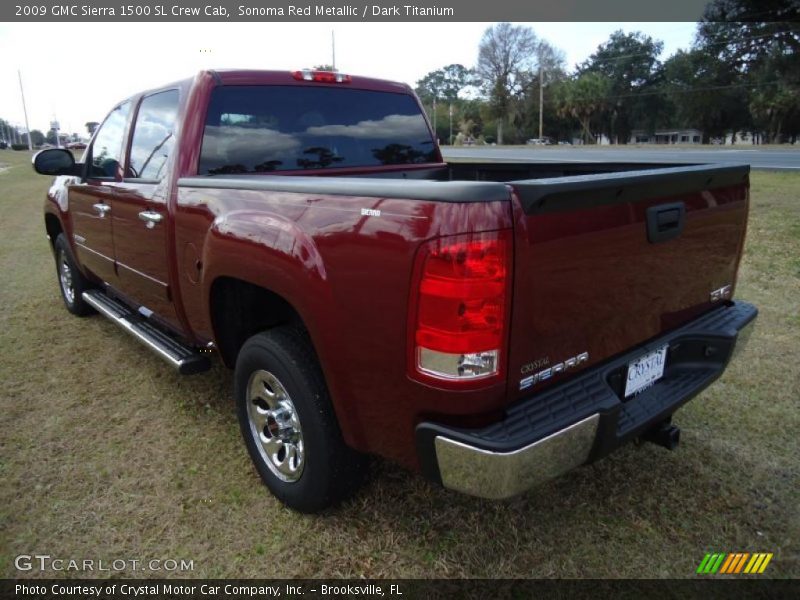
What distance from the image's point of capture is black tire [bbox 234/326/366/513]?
7.63ft

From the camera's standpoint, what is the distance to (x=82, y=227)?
4.54 meters

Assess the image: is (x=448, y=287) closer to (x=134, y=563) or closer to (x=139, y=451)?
(x=134, y=563)

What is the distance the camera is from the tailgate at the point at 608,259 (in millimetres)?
1841

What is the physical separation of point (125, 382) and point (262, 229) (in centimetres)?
232

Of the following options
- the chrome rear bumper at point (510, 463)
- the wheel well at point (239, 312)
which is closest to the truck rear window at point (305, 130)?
the wheel well at point (239, 312)

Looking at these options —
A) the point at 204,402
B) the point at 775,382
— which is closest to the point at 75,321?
the point at 204,402

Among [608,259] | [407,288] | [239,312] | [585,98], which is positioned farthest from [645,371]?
[585,98]

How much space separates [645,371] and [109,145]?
3805mm

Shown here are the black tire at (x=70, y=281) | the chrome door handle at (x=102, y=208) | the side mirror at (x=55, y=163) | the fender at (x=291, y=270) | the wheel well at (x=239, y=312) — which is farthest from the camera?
the black tire at (x=70, y=281)

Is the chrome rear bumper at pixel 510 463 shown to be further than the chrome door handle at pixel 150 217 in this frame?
No

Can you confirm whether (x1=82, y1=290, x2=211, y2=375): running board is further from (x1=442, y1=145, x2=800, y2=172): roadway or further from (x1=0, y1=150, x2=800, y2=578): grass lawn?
(x1=442, y1=145, x2=800, y2=172): roadway

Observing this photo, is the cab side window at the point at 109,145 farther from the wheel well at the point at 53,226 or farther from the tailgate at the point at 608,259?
the tailgate at the point at 608,259

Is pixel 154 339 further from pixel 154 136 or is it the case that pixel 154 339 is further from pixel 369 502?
pixel 369 502

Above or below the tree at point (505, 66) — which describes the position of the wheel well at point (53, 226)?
below
